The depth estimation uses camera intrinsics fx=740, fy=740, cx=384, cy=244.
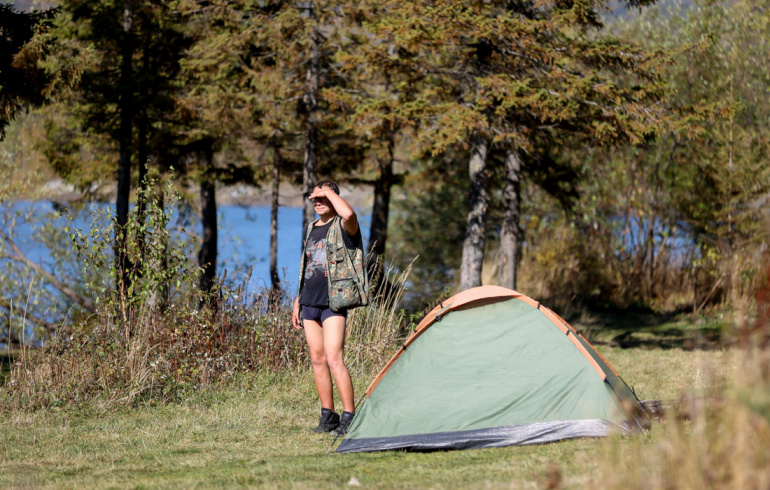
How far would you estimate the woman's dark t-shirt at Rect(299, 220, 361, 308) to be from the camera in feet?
18.2

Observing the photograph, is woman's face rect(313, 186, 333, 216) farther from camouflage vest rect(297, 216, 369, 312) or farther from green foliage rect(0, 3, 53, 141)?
green foliage rect(0, 3, 53, 141)

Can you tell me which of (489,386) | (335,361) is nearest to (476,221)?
(489,386)

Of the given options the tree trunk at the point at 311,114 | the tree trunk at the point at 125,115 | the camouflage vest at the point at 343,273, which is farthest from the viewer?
the tree trunk at the point at 311,114

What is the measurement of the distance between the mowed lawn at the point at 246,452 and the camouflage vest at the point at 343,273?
110cm

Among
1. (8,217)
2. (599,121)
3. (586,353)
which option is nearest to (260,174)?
(8,217)

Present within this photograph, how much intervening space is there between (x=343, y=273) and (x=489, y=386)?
1.39 meters

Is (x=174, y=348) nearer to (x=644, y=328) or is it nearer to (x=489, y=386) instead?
(x=489, y=386)

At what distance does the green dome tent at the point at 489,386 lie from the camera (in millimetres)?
5328

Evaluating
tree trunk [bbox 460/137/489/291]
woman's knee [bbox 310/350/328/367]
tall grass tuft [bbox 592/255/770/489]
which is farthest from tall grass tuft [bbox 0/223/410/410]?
tall grass tuft [bbox 592/255/770/489]

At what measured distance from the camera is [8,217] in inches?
769

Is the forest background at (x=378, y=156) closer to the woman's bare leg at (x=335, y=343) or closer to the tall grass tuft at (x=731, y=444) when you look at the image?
the woman's bare leg at (x=335, y=343)

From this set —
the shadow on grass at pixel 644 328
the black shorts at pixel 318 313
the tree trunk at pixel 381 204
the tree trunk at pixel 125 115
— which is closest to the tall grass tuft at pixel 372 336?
the black shorts at pixel 318 313

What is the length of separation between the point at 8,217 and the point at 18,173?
1.19 meters

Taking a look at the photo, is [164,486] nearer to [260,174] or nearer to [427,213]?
[260,174]
